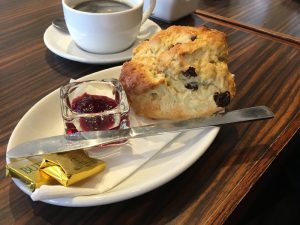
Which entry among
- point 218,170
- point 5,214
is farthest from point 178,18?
point 5,214

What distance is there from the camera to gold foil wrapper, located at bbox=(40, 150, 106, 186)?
17.9 inches

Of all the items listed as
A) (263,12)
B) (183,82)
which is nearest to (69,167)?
(183,82)

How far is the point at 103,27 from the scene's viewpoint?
793 millimetres

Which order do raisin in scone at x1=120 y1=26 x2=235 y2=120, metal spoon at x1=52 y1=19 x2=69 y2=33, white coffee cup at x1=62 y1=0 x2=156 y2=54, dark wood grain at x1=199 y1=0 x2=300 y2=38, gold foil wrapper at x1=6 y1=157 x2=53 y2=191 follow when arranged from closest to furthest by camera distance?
1. gold foil wrapper at x1=6 y1=157 x2=53 y2=191
2. raisin in scone at x1=120 y1=26 x2=235 y2=120
3. white coffee cup at x1=62 y1=0 x2=156 y2=54
4. metal spoon at x1=52 y1=19 x2=69 y2=33
5. dark wood grain at x1=199 y1=0 x2=300 y2=38

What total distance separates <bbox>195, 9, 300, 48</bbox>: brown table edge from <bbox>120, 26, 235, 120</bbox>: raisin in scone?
1.47 feet

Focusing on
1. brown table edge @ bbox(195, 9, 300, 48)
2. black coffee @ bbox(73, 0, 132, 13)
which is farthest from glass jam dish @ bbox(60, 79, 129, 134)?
brown table edge @ bbox(195, 9, 300, 48)

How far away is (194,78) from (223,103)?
0.22 ft

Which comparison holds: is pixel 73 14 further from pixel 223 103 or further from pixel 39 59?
pixel 223 103

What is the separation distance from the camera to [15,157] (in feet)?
1.59

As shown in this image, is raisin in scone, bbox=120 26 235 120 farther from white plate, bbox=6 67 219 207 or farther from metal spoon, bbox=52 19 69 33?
metal spoon, bbox=52 19 69 33

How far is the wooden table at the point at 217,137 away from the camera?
0.47 meters

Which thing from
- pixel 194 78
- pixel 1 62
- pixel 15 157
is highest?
pixel 194 78

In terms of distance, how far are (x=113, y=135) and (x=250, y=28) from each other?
71 centimetres

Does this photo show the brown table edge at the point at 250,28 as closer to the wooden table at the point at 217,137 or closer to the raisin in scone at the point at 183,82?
the wooden table at the point at 217,137
